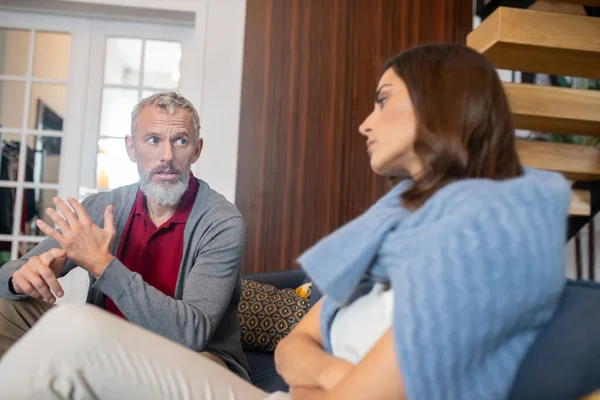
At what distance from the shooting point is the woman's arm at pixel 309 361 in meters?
1.00

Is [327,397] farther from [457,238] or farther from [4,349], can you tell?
[4,349]

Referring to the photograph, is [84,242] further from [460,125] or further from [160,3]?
[160,3]

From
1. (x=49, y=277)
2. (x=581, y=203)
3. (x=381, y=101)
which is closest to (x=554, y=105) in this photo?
(x=581, y=203)

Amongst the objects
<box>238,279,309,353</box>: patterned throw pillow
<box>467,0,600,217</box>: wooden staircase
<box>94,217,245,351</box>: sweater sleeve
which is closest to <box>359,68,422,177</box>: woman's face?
<box>94,217,245,351</box>: sweater sleeve

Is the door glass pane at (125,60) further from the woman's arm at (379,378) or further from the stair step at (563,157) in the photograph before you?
the woman's arm at (379,378)

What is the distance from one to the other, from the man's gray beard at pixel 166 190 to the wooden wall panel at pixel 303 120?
180cm

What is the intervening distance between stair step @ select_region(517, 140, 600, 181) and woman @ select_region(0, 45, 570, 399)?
1843 mm

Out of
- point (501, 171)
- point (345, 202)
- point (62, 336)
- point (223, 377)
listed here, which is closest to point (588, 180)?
point (345, 202)

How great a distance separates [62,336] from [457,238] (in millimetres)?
656

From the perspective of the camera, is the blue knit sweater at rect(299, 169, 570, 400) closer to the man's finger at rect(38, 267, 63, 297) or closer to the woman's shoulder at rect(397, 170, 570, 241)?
the woman's shoulder at rect(397, 170, 570, 241)

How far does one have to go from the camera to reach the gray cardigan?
4.85 ft

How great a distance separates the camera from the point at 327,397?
3.04 feet

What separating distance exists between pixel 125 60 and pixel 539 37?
2531 mm

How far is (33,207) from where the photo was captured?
385 centimetres
